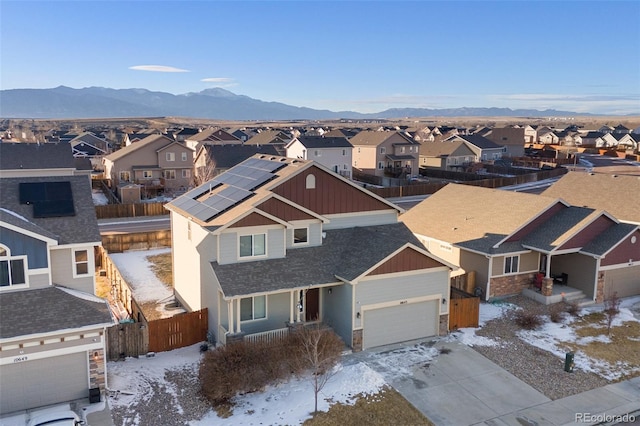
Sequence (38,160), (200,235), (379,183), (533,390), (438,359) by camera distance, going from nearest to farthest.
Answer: (533,390) < (438,359) < (200,235) < (38,160) < (379,183)

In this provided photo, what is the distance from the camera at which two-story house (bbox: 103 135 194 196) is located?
63.8 metres

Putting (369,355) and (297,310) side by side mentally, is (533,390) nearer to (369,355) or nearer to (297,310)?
(369,355)

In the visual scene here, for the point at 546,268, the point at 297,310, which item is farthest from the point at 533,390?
the point at 546,268

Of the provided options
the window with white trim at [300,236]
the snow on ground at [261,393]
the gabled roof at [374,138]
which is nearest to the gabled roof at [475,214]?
the window with white trim at [300,236]

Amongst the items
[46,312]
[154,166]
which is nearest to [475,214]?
[46,312]

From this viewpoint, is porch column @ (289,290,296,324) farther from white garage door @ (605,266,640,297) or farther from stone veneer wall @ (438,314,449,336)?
white garage door @ (605,266,640,297)

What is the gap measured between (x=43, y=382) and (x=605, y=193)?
3792cm

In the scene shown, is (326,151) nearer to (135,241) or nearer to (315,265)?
(135,241)

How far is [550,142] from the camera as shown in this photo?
15175 cm

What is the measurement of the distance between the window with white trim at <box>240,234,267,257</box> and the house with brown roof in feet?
42.5

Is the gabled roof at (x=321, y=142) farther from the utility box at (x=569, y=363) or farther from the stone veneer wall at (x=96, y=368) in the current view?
the stone veneer wall at (x=96, y=368)

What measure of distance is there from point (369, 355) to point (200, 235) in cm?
923

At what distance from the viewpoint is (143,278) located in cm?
3197

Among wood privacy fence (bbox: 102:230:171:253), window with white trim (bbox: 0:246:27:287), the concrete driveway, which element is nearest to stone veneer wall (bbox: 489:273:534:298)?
the concrete driveway
